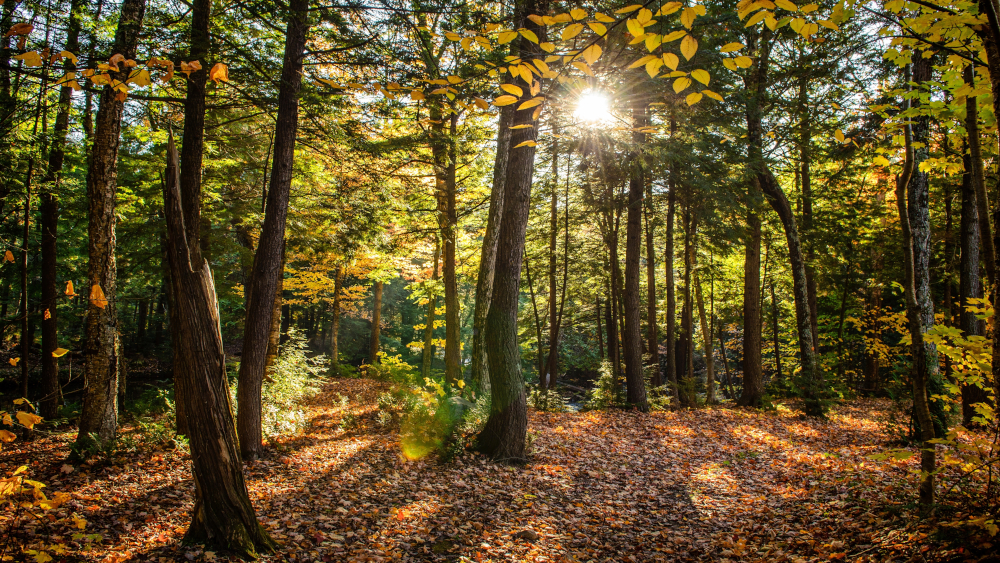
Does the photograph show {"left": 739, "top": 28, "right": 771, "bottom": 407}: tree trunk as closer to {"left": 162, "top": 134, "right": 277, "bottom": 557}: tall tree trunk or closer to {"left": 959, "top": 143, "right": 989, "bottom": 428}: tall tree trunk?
{"left": 959, "top": 143, "right": 989, "bottom": 428}: tall tree trunk

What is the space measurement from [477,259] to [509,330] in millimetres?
8278

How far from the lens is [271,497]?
5109 millimetres

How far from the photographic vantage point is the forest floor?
381cm

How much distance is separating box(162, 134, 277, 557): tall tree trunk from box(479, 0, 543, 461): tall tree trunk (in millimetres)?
3791

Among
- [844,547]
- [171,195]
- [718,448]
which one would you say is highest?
[171,195]

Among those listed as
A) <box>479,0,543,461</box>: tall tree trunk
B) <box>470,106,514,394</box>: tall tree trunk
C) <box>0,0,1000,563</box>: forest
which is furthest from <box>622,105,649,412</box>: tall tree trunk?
<box>479,0,543,461</box>: tall tree trunk

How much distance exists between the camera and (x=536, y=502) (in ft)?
18.4

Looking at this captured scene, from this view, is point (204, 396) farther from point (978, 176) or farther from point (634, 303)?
point (634, 303)

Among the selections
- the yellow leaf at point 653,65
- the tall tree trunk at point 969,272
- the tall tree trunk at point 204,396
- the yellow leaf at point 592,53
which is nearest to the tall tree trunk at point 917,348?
the yellow leaf at point 653,65

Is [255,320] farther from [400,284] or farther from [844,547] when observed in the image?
[400,284]

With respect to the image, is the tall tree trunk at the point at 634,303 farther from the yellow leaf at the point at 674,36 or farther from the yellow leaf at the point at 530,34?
the yellow leaf at the point at 530,34

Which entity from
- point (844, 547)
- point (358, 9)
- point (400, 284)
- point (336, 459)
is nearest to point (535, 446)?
point (336, 459)

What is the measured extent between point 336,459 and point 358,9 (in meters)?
6.43

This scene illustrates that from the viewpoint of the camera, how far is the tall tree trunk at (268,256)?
249 inches
